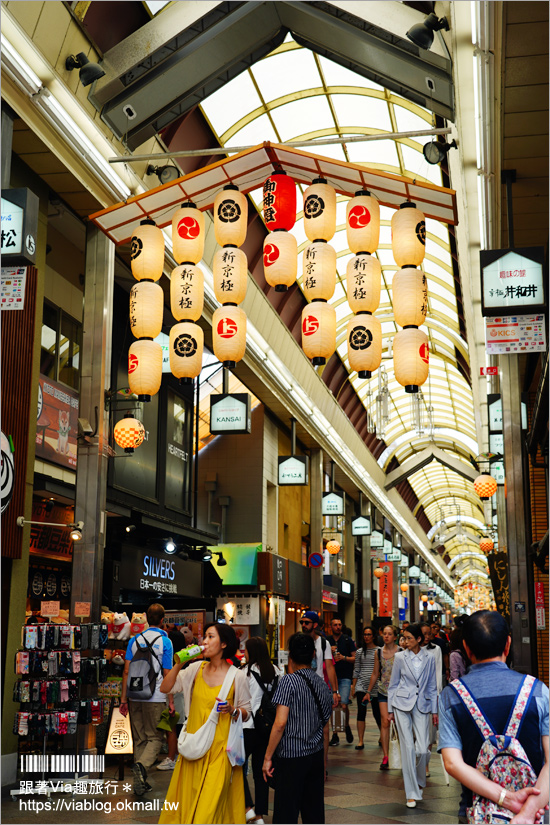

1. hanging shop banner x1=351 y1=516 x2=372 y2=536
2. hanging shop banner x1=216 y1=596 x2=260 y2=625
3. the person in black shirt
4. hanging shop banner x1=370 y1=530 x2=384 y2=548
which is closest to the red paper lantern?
the person in black shirt

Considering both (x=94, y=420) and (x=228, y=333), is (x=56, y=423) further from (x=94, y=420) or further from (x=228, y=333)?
(x=228, y=333)

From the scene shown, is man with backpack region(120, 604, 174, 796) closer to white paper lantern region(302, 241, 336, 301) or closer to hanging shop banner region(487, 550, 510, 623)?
white paper lantern region(302, 241, 336, 301)

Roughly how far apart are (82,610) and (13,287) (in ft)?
14.7

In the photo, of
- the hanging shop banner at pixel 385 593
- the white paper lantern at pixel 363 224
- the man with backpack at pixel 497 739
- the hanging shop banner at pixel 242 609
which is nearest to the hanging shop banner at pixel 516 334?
the white paper lantern at pixel 363 224

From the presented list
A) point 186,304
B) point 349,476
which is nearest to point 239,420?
point 186,304

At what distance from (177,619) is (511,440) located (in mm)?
→ 7810

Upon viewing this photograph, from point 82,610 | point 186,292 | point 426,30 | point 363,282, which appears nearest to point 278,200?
point 363,282

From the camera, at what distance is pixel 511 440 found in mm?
13266

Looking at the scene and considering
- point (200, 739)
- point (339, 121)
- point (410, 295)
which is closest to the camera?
point (200, 739)

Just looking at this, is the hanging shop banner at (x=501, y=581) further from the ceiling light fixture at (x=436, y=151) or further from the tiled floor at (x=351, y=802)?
the ceiling light fixture at (x=436, y=151)

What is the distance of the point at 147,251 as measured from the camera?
9.45 meters

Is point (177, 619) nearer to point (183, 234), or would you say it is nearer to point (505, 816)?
point (183, 234)

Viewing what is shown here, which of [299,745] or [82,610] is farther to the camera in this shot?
[82,610]

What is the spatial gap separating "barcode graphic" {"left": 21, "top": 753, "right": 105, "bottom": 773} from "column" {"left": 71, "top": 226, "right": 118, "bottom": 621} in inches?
66.3
